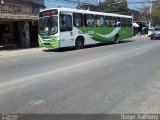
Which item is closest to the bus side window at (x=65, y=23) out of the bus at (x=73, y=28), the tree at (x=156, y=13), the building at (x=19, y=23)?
the bus at (x=73, y=28)

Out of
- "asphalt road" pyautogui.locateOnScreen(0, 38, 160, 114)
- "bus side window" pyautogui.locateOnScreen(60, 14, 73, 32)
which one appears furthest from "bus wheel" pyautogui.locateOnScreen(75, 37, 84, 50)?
"asphalt road" pyautogui.locateOnScreen(0, 38, 160, 114)

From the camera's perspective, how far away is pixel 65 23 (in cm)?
2362

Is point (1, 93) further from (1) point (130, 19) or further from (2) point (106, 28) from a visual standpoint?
(1) point (130, 19)

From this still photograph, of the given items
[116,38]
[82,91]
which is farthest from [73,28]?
[82,91]

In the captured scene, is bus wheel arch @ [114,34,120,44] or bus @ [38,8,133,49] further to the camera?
bus wheel arch @ [114,34,120,44]

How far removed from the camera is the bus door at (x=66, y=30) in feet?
76.5

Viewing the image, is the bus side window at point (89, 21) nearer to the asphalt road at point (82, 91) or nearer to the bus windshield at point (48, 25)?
the bus windshield at point (48, 25)

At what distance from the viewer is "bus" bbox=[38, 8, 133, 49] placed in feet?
76.3

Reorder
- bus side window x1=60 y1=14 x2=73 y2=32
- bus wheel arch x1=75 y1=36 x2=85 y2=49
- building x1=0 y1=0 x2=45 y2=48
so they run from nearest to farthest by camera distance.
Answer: bus side window x1=60 y1=14 x2=73 y2=32 → bus wheel arch x1=75 y1=36 x2=85 y2=49 → building x1=0 y1=0 x2=45 y2=48

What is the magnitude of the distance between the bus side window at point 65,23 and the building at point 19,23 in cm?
577

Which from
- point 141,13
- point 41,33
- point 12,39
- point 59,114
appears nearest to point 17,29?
point 12,39

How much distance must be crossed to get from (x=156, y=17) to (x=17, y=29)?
71354 mm

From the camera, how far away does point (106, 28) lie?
96.4 ft

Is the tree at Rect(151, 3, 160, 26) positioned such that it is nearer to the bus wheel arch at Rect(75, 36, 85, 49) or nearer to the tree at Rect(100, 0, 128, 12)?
the tree at Rect(100, 0, 128, 12)
